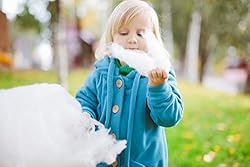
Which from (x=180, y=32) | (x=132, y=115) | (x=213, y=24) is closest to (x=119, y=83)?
(x=132, y=115)

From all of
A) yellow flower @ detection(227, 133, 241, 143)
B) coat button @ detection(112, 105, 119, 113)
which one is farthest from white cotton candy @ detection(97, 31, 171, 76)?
yellow flower @ detection(227, 133, 241, 143)

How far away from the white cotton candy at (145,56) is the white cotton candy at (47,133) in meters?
0.21

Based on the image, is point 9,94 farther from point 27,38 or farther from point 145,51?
point 27,38

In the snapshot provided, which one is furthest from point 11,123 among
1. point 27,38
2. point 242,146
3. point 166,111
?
point 27,38

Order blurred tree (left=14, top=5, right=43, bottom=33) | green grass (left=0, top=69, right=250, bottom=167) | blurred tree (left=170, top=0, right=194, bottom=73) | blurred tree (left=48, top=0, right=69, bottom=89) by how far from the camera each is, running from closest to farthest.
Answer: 1. green grass (left=0, top=69, right=250, bottom=167)
2. blurred tree (left=48, top=0, right=69, bottom=89)
3. blurred tree (left=14, top=5, right=43, bottom=33)
4. blurred tree (left=170, top=0, right=194, bottom=73)

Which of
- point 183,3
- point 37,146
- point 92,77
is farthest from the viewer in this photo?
point 183,3

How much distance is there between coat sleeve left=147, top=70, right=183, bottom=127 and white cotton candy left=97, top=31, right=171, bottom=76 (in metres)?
0.06

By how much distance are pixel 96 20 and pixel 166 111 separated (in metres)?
13.3

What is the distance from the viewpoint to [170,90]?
1501mm

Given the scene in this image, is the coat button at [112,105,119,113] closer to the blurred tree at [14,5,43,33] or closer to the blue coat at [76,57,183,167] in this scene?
the blue coat at [76,57,183,167]

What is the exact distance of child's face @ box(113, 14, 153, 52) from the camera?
5.31ft

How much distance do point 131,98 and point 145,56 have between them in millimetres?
146

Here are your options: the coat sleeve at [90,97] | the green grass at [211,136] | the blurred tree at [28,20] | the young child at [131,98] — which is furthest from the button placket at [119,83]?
the blurred tree at [28,20]

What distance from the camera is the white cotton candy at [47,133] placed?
142 centimetres
